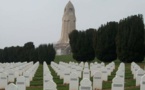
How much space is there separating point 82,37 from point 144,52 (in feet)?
54.0

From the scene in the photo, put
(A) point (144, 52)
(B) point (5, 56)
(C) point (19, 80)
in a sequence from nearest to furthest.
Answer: (C) point (19, 80), (A) point (144, 52), (B) point (5, 56)

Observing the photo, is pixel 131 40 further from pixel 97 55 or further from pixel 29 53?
pixel 29 53

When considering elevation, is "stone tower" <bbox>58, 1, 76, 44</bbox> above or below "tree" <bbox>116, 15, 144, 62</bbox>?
above

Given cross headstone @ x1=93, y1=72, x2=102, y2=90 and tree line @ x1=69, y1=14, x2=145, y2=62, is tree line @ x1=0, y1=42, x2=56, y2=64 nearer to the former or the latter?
tree line @ x1=69, y1=14, x2=145, y2=62

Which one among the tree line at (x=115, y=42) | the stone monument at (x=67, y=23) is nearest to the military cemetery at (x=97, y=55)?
the tree line at (x=115, y=42)

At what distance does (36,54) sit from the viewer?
193 feet

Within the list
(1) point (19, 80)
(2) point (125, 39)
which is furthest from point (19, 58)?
(1) point (19, 80)

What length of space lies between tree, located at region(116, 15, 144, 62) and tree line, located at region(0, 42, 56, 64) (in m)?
18.3

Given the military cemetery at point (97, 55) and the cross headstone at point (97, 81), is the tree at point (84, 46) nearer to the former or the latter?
the military cemetery at point (97, 55)

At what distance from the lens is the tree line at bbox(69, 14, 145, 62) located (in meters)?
37.9

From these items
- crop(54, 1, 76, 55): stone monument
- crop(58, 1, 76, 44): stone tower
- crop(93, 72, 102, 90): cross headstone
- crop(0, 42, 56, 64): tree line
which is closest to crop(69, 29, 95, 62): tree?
crop(0, 42, 56, 64): tree line

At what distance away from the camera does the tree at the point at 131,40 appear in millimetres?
37625

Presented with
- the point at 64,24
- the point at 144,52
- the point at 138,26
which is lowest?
the point at 144,52

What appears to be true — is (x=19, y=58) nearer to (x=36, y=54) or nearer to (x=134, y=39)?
(x=36, y=54)
